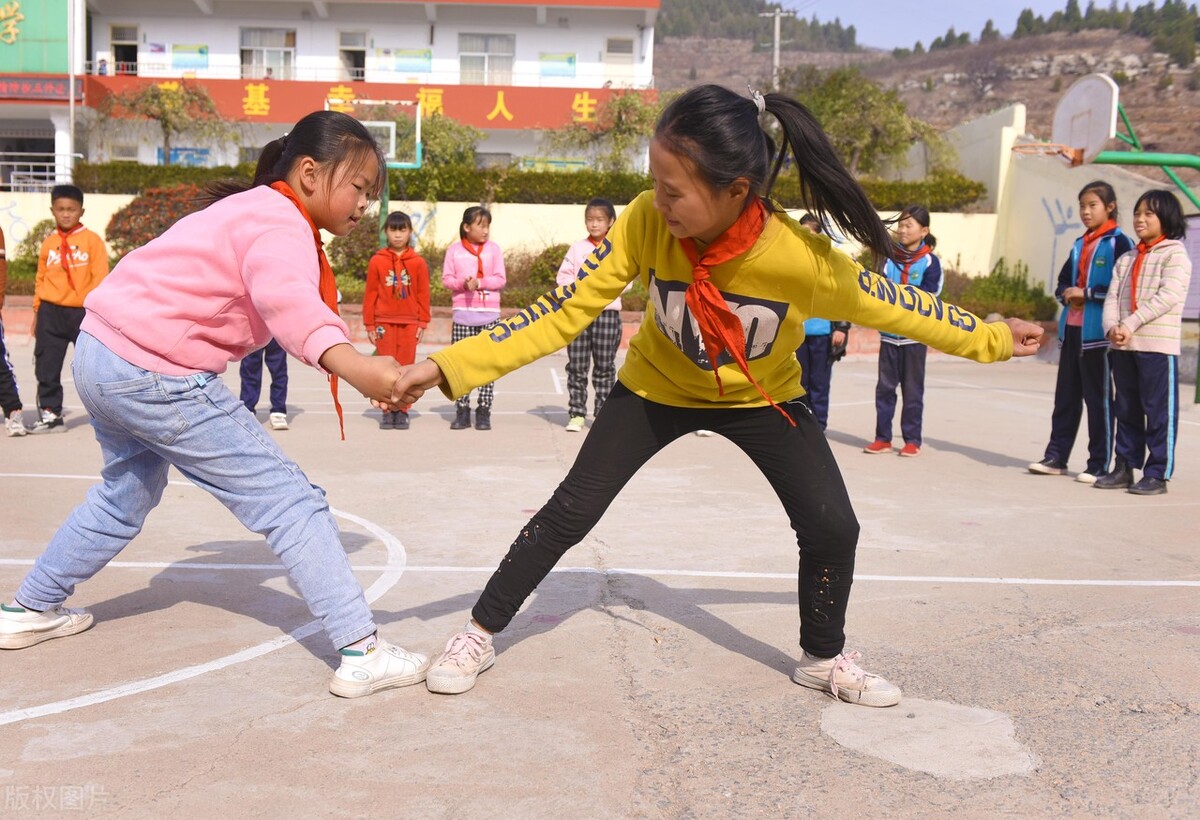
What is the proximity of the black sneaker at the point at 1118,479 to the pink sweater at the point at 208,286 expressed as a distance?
6.17m

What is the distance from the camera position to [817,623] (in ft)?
11.8

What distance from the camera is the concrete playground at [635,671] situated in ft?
9.40

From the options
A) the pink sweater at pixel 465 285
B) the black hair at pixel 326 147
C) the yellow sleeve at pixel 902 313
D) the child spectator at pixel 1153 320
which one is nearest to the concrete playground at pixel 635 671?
→ the child spectator at pixel 1153 320

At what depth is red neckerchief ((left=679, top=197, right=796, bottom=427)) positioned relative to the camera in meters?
3.25

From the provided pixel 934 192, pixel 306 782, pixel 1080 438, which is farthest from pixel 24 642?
pixel 934 192

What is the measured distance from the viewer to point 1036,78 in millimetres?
93250

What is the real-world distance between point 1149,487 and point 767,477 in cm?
498

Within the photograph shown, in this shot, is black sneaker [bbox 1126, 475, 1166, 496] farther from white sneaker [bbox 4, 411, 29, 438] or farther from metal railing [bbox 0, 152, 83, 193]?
metal railing [bbox 0, 152, 83, 193]

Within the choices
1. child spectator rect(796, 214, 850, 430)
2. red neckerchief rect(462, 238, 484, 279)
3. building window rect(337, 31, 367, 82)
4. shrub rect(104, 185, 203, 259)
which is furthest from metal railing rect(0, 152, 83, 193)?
child spectator rect(796, 214, 850, 430)

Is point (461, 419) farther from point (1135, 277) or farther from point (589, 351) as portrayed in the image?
point (1135, 277)

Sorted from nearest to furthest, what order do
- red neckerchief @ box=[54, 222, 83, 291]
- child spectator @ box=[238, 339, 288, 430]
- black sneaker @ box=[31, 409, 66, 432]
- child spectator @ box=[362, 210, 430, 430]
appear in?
red neckerchief @ box=[54, 222, 83, 291] < black sneaker @ box=[31, 409, 66, 432] < child spectator @ box=[238, 339, 288, 430] < child spectator @ box=[362, 210, 430, 430]

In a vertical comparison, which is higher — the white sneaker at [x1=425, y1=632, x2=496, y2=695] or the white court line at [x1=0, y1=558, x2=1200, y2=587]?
the white sneaker at [x1=425, y1=632, x2=496, y2=695]

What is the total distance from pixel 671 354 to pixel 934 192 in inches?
907

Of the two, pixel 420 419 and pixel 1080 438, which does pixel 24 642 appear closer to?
pixel 420 419
